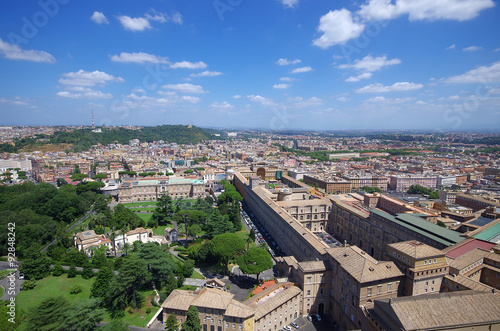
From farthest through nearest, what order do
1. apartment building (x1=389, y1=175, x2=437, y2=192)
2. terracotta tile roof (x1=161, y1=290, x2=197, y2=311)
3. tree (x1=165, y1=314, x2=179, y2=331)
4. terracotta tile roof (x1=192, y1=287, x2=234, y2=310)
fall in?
apartment building (x1=389, y1=175, x2=437, y2=192)
terracotta tile roof (x1=161, y1=290, x2=197, y2=311)
terracotta tile roof (x1=192, y1=287, x2=234, y2=310)
tree (x1=165, y1=314, x2=179, y2=331)

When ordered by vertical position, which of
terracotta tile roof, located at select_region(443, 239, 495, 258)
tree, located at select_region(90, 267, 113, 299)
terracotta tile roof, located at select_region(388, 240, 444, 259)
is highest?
terracotta tile roof, located at select_region(388, 240, 444, 259)

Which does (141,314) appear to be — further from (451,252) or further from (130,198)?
(130,198)

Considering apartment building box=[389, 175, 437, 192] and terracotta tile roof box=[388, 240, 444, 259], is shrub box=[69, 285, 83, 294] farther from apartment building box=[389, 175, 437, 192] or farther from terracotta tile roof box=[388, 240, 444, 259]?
apartment building box=[389, 175, 437, 192]

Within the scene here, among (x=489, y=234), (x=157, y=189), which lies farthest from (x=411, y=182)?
(x=157, y=189)

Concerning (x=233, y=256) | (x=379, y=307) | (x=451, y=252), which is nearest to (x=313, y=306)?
(x=379, y=307)

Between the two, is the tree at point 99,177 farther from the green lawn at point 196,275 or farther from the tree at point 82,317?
the tree at point 82,317

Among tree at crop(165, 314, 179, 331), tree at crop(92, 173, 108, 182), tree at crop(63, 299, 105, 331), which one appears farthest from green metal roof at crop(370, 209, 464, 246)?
tree at crop(92, 173, 108, 182)

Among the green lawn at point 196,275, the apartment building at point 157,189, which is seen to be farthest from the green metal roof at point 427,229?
the apartment building at point 157,189
